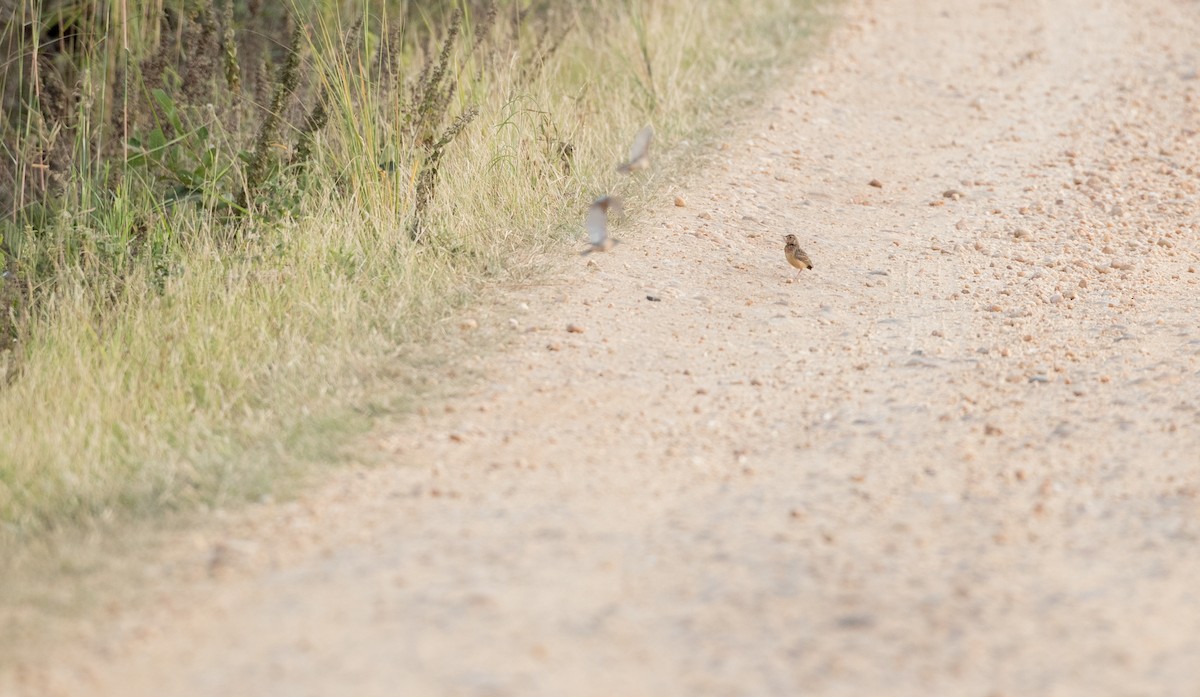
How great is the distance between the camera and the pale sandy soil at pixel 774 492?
2.57m

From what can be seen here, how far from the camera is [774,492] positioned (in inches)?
130

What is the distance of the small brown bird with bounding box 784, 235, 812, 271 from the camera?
484 cm

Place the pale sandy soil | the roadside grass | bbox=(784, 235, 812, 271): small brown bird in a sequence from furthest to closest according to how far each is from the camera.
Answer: bbox=(784, 235, 812, 271): small brown bird < the roadside grass < the pale sandy soil

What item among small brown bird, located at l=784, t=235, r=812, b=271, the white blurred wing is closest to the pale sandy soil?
small brown bird, located at l=784, t=235, r=812, b=271

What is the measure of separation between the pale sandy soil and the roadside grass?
0.99 ft

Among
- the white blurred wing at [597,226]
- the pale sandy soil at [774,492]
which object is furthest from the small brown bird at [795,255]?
the white blurred wing at [597,226]

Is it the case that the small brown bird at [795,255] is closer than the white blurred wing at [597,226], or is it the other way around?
the white blurred wing at [597,226]

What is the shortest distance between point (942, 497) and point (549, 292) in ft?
5.84

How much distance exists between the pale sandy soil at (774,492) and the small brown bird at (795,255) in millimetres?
77

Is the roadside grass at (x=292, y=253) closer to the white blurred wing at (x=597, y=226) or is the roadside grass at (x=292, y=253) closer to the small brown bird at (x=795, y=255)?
the white blurred wing at (x=597, y=226)

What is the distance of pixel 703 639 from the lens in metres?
2.63

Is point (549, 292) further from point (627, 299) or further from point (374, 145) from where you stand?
point (374, 145)

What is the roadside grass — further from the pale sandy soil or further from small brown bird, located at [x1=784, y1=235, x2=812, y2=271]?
small brown bird, located at [x1=784, y1=235, x2=812, y2=271]

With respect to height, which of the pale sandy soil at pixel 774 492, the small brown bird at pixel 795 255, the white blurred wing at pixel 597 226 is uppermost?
the white blurred wing at pixel 597 226
